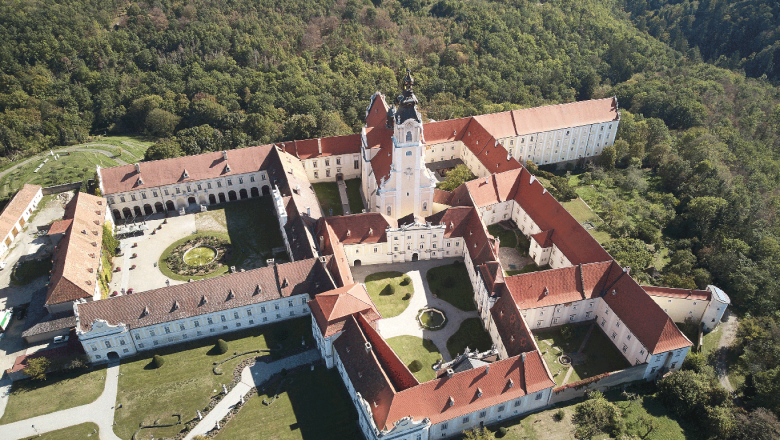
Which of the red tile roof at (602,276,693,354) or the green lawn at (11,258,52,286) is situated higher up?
the red tile roof at (602,276,693,354)

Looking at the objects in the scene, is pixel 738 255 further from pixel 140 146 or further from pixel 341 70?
pixel 140 146

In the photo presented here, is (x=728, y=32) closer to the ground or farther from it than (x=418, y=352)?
farther from it

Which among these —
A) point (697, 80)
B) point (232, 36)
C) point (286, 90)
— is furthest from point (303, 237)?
point (697, 80)

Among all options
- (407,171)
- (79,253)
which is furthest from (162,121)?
(407,171)

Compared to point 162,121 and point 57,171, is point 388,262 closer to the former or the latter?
point 162,121

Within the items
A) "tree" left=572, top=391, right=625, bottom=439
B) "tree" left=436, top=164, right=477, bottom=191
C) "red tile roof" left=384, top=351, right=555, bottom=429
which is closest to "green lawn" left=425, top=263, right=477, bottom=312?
"red tile roof" left=384, top=351, right=555, bottom=429

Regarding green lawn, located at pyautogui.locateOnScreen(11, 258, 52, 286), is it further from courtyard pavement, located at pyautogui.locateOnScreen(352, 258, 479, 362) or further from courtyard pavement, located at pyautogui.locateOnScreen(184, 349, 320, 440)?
courtyard pavement, located at pyautogui.locateOnScreen(352, 258, 479, 362)
